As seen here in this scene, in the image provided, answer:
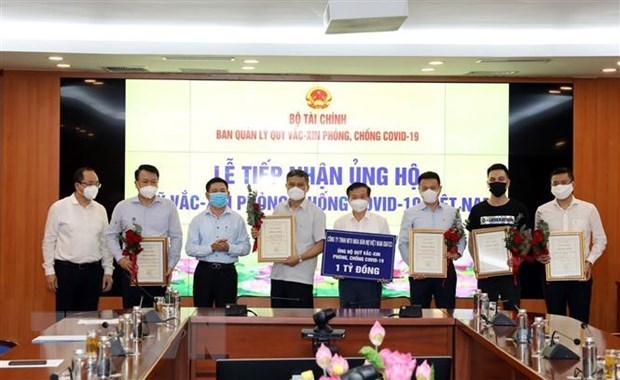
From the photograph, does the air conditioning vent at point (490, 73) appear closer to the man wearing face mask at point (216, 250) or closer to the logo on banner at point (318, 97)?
the logo on banner at point (318, 97)

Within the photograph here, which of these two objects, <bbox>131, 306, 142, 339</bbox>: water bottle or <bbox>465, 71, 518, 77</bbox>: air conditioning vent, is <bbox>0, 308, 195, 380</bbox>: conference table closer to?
<bbox>131, 306, 142, 339</bbox>: water bottle

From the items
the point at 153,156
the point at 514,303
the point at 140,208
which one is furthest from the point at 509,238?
the point at 153,156

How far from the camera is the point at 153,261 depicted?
677 centimetres

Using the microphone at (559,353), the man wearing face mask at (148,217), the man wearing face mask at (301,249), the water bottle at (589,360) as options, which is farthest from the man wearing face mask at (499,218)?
the water bottle at (589,360)

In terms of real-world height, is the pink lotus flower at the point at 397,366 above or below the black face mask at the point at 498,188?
below

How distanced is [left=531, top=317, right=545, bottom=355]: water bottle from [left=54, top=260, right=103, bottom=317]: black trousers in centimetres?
424

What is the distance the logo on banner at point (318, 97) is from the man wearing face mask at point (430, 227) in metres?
2.21

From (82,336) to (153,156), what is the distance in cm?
473

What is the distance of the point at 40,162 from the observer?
355 inches

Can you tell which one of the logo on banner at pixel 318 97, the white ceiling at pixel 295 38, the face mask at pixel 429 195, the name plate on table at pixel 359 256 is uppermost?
the white ceiling at pixel 295 38

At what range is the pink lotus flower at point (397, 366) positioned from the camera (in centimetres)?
189

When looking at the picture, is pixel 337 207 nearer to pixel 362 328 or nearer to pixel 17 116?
pixel 17 116

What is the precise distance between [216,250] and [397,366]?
5.10 meters

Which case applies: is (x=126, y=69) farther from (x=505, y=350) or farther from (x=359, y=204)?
(x=505, y=350)
